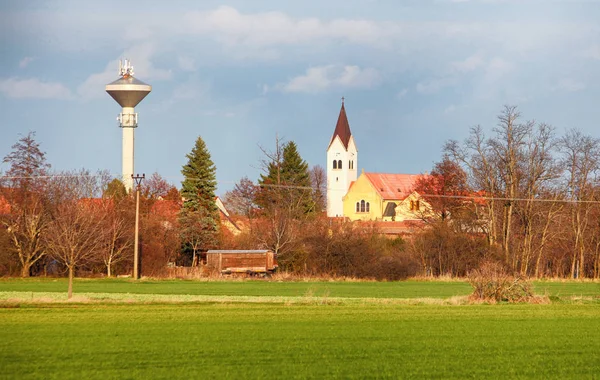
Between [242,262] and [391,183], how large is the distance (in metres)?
71.1

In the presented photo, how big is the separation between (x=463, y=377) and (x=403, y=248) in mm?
50153

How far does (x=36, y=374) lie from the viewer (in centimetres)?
1589

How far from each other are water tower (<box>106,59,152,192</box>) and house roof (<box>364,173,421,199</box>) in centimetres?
3832

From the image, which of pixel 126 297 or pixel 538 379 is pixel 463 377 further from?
pixel 126 297

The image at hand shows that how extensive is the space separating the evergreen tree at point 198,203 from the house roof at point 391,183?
187 feet

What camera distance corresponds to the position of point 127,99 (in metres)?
95.6

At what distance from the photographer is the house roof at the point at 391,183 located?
411 ft

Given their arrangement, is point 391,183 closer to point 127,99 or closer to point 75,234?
point 127,99

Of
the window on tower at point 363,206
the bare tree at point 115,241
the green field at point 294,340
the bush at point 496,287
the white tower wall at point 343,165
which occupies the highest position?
the white tower wall at point 343,165

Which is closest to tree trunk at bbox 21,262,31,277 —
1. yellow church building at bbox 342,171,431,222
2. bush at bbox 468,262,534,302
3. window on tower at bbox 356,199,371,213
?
bush at bbox 468,262,534,302

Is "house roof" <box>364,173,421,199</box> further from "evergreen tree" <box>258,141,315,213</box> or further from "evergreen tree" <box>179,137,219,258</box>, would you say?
"evergreen tree" <box>179,137,219,258</box>

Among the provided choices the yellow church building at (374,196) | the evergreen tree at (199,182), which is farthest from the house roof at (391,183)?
the evergreen tree at (199,182)

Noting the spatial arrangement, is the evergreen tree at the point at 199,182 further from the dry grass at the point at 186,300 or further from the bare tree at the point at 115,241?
the dry grass at the point at 186,300

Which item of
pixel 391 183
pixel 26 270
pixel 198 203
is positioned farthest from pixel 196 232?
pixel 391 183
